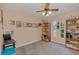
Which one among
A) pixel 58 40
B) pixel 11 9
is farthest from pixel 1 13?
pixel 58 40

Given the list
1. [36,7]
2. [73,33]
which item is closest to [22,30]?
[36,7]

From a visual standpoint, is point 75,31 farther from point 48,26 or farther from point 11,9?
point 11,9

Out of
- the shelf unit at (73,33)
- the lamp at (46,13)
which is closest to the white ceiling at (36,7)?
the lamp at (46,13)

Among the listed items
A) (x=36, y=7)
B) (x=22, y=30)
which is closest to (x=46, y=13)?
(x=36, y=7)

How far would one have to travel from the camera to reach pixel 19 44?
141 cm

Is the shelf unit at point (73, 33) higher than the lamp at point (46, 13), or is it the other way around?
the lamp at point (46, 13)

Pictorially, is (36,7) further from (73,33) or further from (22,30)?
(73,33)

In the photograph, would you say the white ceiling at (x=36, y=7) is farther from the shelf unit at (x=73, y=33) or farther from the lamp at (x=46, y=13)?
the shelf unit at (x=73, y=33)

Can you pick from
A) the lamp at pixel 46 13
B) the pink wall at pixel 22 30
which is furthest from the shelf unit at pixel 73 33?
the pink wall at pixel 22 30

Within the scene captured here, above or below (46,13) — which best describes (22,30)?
below

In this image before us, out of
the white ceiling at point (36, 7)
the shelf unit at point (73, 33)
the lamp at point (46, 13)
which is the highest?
the white ceiling at point (36, 7)

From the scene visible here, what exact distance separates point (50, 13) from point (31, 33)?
415 mm

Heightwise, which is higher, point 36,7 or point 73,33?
point 36,7

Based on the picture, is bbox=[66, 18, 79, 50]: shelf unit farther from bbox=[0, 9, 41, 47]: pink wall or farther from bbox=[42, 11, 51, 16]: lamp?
bbox=[0, 9, 41, 47]: pink wall
